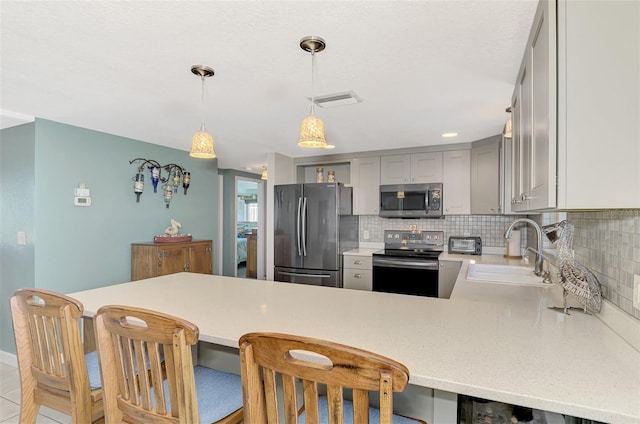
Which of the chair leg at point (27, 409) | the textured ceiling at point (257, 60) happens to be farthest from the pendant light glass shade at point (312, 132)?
the chair leg at point (27, 409)

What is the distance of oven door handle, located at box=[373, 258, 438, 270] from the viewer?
3599 millimetres

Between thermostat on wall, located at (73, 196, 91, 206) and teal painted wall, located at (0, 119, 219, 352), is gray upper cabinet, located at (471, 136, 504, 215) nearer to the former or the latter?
teal painted wall, located at (0, 119, 219, 352)

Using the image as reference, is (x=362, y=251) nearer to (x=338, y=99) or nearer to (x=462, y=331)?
(x=338, y=99)

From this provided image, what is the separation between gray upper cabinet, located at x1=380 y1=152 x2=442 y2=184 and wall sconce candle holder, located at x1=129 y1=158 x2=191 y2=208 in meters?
2.55

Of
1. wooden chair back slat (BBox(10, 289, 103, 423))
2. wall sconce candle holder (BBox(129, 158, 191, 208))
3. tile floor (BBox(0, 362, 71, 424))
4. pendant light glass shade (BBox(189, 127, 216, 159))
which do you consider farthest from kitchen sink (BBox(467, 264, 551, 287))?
wall sconce candle holder (BBox(129, 158, 191, 208))

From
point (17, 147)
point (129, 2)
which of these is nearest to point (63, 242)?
point (17, 147)

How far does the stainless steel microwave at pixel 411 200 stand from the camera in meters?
3.91

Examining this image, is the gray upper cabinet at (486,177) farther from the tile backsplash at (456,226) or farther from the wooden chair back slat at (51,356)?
the wooden chair back slat at (51,356)

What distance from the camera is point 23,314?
1.40m

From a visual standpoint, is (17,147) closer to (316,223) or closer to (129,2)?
(129,2)

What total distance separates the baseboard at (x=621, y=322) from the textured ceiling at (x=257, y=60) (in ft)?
3.97

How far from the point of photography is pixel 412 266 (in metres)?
3.69

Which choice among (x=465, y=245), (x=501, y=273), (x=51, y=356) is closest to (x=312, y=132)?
(x=51, y=356)

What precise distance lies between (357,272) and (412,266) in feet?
2.23
